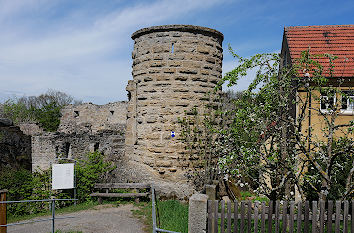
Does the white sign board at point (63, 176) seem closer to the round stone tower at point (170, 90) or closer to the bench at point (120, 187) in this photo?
the bench at point (120, 187)

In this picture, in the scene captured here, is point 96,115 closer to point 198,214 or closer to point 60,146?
point 60,146

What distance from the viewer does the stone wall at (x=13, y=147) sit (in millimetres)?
9354

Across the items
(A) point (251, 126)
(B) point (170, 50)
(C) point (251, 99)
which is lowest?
(A) point (251, 126)

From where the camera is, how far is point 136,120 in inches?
355

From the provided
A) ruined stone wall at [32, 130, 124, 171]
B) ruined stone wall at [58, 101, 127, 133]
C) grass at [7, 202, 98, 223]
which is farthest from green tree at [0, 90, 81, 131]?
grass at [7, 202, 98, 223]

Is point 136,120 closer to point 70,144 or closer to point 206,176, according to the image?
point 206,176

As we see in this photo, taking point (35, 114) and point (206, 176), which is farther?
point (35, 114)

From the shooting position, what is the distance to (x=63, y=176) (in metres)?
8.55

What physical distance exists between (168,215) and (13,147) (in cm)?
599

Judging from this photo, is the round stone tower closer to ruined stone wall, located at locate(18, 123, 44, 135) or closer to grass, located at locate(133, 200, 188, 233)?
grass, located at locate(133, 200, 188, 233)

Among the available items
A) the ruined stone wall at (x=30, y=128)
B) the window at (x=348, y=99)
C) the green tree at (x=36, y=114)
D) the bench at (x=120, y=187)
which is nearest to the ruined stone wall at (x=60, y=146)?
the bench at (x=120, y=187)

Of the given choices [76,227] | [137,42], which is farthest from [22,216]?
[137,42]

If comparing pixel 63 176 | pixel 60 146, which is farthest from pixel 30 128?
pixel 63 176

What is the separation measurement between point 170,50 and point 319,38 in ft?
22.1
